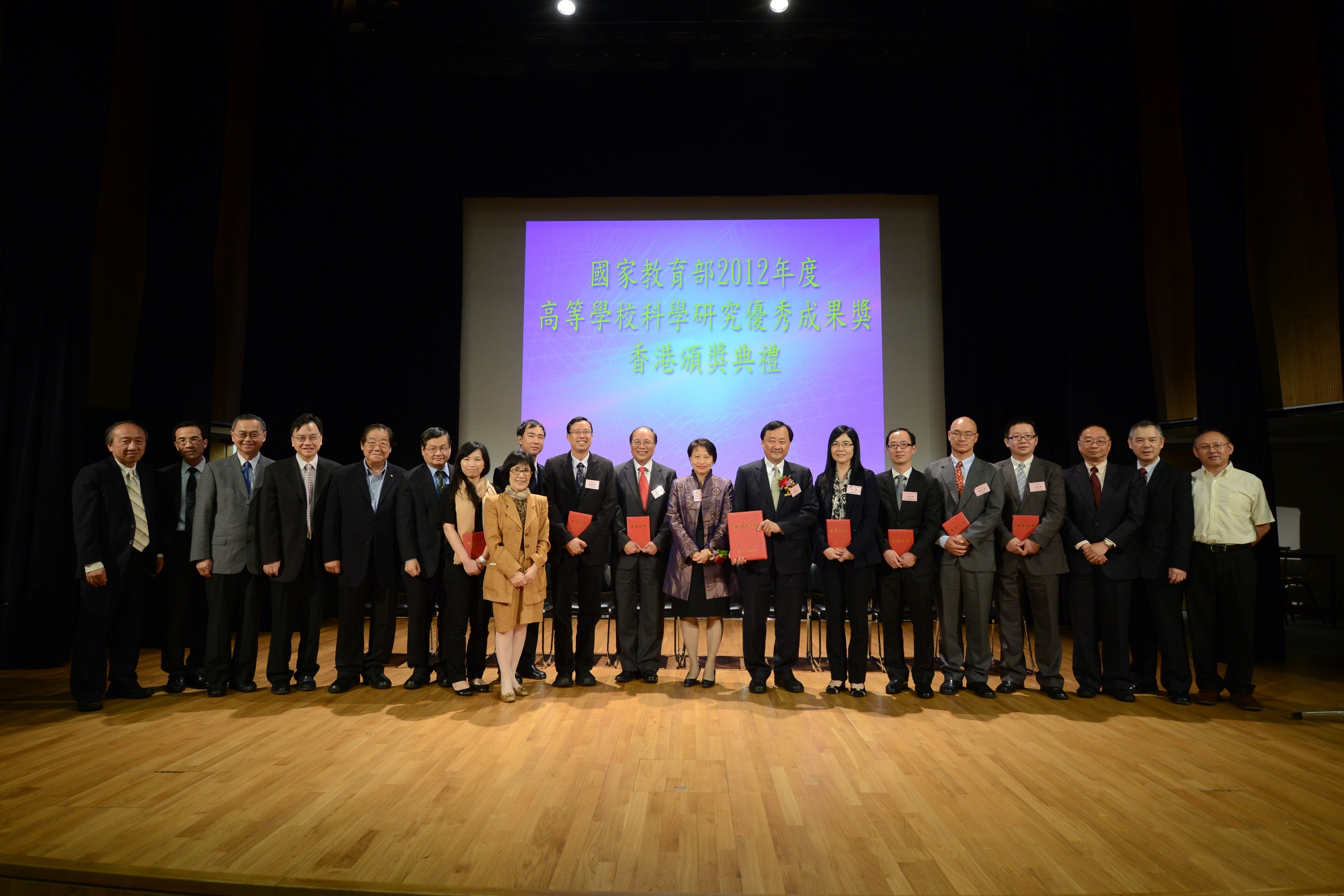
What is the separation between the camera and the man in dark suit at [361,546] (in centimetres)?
404

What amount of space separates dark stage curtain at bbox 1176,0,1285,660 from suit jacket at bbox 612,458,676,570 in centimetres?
384

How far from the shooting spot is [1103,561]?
3953 millimetres

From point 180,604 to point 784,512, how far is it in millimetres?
3333

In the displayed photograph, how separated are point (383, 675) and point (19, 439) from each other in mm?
2739


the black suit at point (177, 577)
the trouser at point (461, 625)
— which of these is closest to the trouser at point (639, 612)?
the trouser at point (461, 625)

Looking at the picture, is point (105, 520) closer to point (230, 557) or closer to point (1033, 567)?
point (230, 557)

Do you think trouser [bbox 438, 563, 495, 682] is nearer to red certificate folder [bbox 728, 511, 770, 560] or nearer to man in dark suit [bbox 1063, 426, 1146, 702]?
red certificate folder [bbox 728, 511, 770, 560]

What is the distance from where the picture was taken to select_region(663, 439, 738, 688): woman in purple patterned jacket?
4191mm

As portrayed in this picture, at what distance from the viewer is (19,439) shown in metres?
4.55

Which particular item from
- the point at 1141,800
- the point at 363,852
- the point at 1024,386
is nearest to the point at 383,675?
the point at 363,852

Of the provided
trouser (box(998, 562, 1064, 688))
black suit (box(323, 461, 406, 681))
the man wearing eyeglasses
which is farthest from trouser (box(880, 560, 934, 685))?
black suit (box(323, 461, 406, 681))

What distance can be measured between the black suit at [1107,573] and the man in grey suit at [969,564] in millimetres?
461

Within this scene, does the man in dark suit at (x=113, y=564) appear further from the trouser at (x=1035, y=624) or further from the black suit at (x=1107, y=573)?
the black suit at (x=1107, y=573)

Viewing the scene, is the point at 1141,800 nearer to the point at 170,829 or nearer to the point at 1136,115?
the point at 170,829
